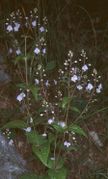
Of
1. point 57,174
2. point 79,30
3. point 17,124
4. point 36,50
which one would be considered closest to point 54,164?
point 57,174

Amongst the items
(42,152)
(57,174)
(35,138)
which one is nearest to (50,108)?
(35,138)

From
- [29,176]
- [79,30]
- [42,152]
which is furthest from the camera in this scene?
[79,30]

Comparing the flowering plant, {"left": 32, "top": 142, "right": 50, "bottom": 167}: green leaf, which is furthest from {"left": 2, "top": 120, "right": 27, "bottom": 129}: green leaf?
{"left": 32, "top": 142, "right": 50, "bottom": 167}: green leaf

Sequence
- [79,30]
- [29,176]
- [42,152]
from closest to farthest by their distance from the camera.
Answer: [42,152], [29,176], [79,30]

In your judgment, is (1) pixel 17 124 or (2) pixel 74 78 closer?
(2) pixel 74 78

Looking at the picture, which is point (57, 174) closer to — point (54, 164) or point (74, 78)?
point (54, 164)

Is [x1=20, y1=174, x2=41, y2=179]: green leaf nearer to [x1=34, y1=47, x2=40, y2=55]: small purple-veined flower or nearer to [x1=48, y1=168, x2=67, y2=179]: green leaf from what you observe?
[x1=48, y1=168, x2=67, y2=179]: green leaf

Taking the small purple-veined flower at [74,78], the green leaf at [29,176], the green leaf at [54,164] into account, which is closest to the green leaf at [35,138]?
the green leaf at [54,164]

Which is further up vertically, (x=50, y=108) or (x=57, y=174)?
(x=50, y=108)

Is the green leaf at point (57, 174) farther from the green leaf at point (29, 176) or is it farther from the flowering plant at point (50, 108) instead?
the green leaf at point (29, 176)

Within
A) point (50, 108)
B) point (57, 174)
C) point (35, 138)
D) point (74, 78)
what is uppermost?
point (74, 78)

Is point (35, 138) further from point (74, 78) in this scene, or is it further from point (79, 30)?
point (79, 30)
